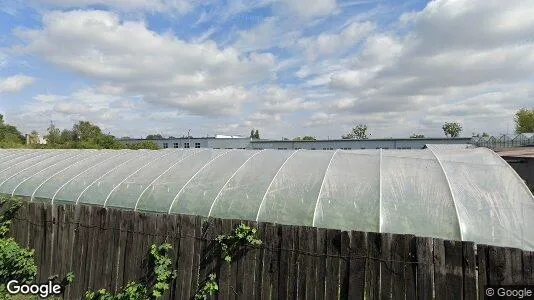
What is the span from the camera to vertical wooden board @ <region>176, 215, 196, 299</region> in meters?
4.92

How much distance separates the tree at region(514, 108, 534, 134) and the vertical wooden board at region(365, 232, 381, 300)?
76997 millimetres

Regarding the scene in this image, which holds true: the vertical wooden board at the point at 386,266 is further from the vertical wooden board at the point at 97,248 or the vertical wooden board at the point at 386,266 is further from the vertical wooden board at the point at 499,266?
the vertical wooden board at the point at 97,248

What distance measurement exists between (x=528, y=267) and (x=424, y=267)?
978 mm

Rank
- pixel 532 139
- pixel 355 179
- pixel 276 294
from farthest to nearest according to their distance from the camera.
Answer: pixel 532 139 < pixel 355 179 < pixel 276 294

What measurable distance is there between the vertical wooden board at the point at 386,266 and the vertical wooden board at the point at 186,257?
271 centimetres

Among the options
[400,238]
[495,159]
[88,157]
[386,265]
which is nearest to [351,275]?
[386,265]

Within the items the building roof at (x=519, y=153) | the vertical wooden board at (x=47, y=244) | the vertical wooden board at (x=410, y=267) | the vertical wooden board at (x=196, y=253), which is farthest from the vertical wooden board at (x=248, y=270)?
the building roof at (x=519, y=153)

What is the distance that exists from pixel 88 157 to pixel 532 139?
48.7 m

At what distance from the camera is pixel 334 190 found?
5684mm

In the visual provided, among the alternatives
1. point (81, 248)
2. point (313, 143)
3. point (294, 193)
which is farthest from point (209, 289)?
point (313, 143)

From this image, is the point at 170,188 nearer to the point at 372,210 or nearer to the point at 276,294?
the point at 276,294

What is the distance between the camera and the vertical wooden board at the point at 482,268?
3.52 metres

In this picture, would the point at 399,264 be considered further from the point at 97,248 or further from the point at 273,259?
the point at 97,248

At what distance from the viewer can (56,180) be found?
8664mm
